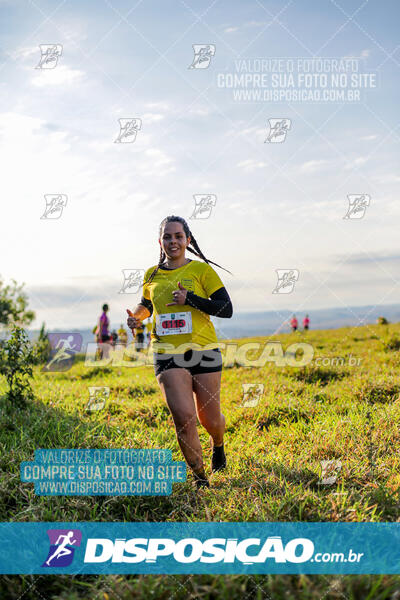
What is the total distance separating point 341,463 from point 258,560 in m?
1.45

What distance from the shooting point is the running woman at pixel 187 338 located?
3979 mm

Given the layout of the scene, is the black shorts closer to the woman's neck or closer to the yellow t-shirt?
the yellow t-shirt

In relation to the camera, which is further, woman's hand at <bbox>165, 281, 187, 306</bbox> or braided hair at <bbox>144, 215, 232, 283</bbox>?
braided hair at <bbox>144, 215, 232, 283</bbox>

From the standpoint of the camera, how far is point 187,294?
396 cm

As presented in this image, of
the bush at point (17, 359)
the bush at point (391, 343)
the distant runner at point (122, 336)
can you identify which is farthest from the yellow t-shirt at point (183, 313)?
the distant runner at point (122, 336)

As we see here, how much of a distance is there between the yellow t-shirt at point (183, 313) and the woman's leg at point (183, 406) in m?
0.23

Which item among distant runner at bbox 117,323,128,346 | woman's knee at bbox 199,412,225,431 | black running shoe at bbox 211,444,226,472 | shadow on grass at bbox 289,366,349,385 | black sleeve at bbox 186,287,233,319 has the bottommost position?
black running shoe at bbox 211,444,226,472

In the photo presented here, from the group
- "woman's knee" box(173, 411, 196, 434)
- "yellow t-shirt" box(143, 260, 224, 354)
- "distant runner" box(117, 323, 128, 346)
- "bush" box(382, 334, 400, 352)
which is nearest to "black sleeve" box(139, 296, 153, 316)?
"yellow t-shirt" box(143, 260, 224, 354)

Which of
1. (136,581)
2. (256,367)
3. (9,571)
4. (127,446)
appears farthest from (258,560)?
(256,367)

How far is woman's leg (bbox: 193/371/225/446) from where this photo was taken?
4098 millimetres

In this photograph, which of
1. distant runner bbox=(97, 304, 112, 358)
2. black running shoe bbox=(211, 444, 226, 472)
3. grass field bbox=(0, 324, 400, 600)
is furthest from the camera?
distant runner bbox=(97, 304, 112, 358)

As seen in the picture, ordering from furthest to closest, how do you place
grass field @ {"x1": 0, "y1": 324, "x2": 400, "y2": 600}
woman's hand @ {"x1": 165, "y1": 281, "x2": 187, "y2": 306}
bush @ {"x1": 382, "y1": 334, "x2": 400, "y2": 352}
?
bush @ {"x1": 382, "y1": 334, "x2": 400, "y2": 352}, woman's hand @ {"x1": 165, "y1": 281, "x2": 187, "y2": 306}, grass field @ {"x1": 0, "y1": 324, "x2": 400, "y2": 600}

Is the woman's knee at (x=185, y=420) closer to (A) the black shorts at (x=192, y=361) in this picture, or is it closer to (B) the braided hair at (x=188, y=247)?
(A) the black shorts at (x=192, y=361)

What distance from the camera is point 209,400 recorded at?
13.6 ft
